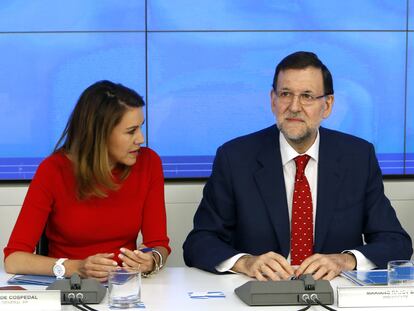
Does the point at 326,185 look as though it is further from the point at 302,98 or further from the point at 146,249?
the point at 146,249

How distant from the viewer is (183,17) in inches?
159

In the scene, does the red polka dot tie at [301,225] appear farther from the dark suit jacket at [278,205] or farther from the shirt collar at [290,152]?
the shirt collar at [290,152]

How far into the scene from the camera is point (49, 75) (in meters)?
4.01

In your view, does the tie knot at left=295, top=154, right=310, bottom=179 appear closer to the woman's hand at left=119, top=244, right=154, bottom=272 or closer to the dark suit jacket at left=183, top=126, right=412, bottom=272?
the dark suit jacket at left=183, top=126, right=412, bottom=272

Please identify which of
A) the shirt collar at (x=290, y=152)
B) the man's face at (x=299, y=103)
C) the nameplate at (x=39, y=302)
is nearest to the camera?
the nameplate at (x=39, y=302)

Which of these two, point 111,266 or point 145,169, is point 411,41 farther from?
point 111,266

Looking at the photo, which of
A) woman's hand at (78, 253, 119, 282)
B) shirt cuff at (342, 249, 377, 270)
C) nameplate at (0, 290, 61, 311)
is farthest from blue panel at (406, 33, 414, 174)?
nameplate at (0, 290, 61, 311)

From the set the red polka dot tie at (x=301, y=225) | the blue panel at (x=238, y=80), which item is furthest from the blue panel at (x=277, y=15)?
the red polka dot tie at (x=301, y=225)

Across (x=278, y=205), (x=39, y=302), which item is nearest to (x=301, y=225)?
(x=278, y=205)

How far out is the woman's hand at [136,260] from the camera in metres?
2.69

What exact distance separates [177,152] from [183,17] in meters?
0.70

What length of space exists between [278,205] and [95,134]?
0.75 meters

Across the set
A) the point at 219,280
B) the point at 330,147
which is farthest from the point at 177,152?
the point at 219,280

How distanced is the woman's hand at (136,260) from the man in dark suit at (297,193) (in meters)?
0.23
